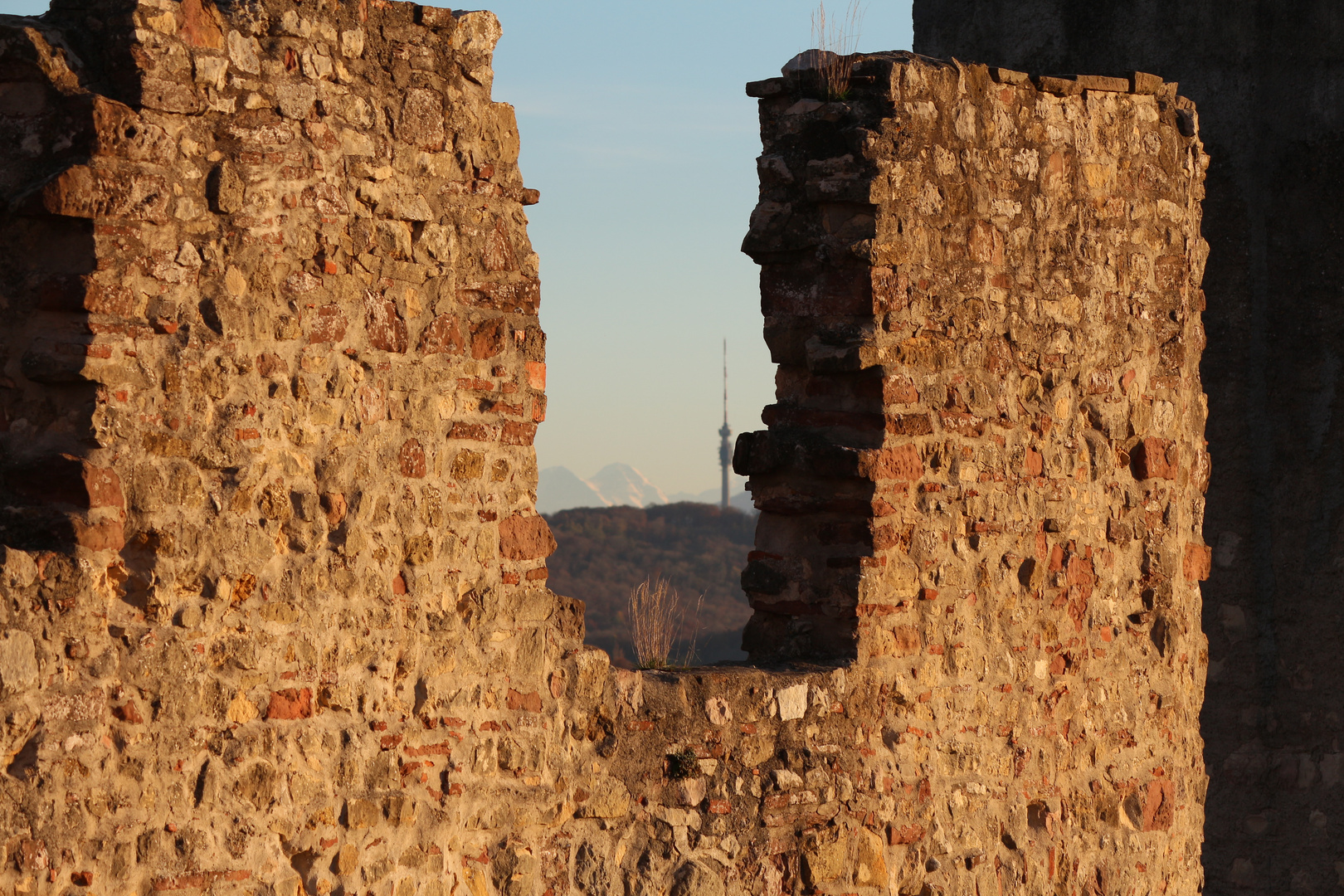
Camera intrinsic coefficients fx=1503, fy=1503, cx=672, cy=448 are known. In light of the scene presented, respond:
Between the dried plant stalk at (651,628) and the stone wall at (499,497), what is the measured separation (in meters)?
0.26

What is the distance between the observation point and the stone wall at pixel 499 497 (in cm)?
346

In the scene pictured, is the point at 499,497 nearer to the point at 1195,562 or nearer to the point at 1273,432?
the point at 1195,562

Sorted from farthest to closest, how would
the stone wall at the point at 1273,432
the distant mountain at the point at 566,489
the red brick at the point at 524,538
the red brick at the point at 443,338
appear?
1. the distant mountain at the point at 566,489
2. the stone wall at the point at 1273,432
3. the red brick at the point at 524,538
4. the red brick at the point at 443,338

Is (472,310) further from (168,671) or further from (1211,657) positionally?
(1211,657)

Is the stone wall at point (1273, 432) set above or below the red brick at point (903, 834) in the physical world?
above

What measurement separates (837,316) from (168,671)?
237 cm

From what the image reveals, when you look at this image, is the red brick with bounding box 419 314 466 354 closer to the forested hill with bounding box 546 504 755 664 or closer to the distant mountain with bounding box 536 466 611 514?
the forested hill with bounding box 546 504 755 664

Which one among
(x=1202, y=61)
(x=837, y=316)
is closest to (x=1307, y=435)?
(x=1202, y=61)

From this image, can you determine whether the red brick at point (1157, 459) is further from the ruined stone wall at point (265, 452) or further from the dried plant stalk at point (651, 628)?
the ruined stone wall at point (265, 452)

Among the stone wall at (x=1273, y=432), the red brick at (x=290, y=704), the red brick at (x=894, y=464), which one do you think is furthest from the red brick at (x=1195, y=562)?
the red brick at (x=290, y=704)

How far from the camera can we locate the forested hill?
2738cm

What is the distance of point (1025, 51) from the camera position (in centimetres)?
804

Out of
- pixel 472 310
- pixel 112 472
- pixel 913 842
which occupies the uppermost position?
pixel 472 310

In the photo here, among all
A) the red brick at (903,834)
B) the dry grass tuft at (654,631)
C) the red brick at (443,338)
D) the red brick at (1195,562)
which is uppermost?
the red brick at (443,338)
